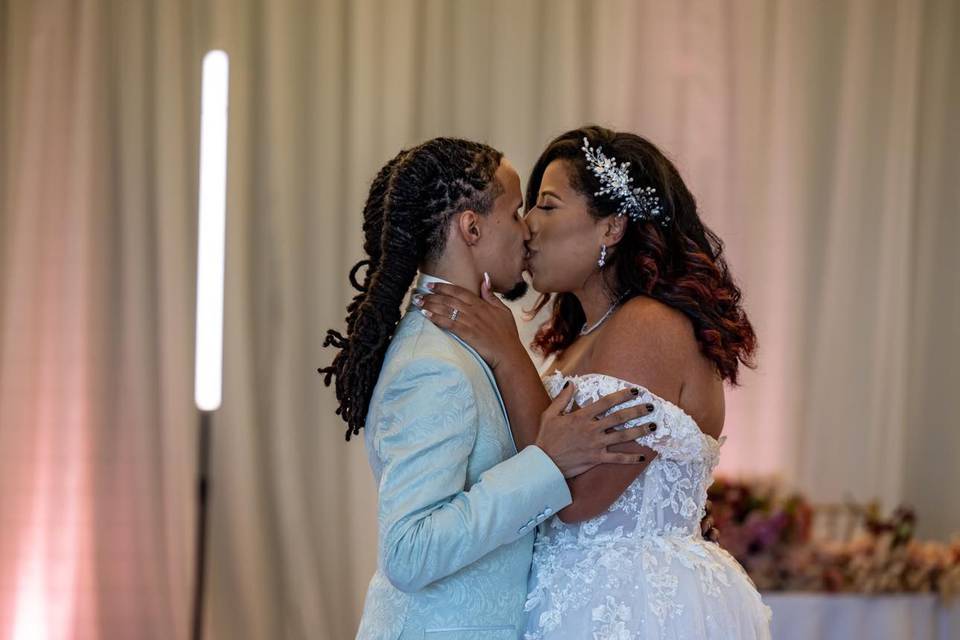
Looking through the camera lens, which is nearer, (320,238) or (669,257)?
(669,257)

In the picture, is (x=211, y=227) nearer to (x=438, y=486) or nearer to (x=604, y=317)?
(x=604, y=317)

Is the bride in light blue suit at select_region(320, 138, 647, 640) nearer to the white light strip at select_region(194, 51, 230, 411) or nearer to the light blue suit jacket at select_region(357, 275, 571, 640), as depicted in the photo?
the light blue suit jacket at select_region(357, 275, 571, 640)

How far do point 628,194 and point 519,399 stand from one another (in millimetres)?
535

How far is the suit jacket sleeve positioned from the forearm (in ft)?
0.46

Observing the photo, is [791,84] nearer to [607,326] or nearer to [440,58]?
[440,58]

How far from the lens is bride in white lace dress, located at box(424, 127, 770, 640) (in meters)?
2.15

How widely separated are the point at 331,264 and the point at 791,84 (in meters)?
1.88

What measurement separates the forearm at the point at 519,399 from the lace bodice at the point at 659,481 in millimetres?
101

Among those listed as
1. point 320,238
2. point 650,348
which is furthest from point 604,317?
point 320,238

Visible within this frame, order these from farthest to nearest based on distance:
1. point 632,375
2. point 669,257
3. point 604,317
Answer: point 604,317 → point 669,257 → point 632,375

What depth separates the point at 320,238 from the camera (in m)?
4.51

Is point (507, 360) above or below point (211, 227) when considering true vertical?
below

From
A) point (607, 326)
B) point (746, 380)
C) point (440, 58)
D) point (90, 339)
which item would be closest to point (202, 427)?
point (90, 339)

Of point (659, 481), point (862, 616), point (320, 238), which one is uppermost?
point (320, 238)
